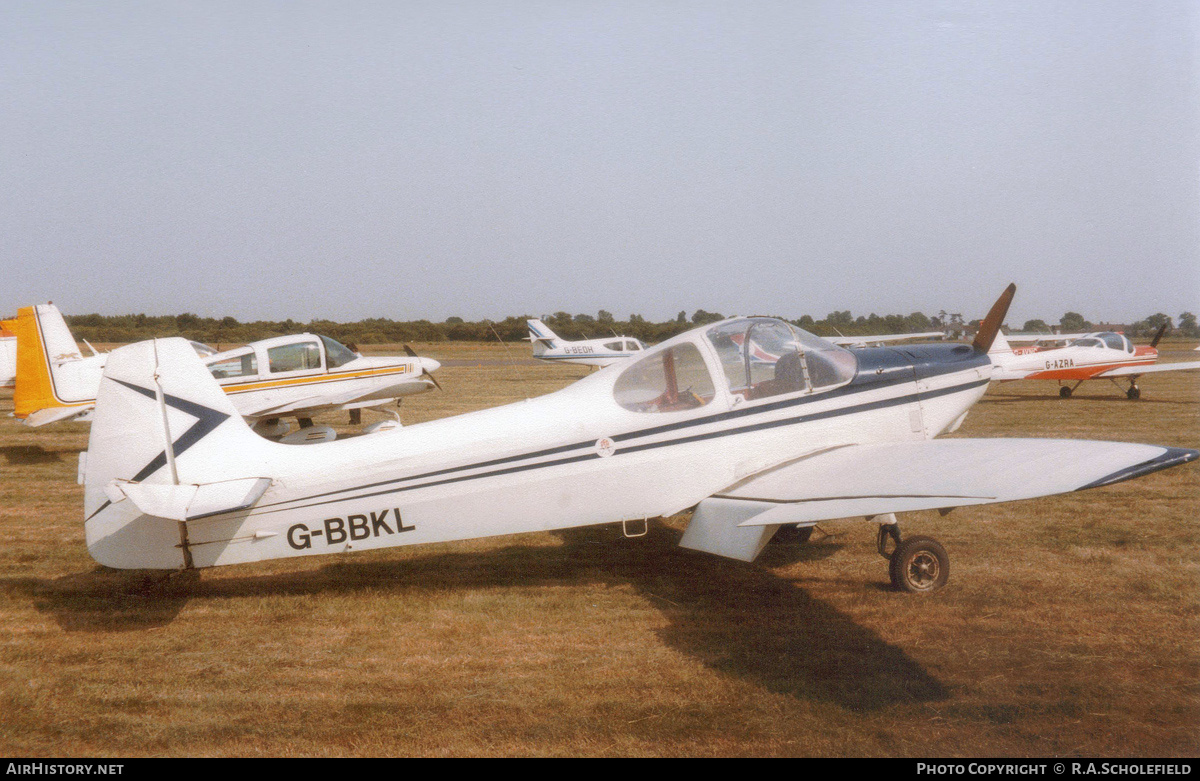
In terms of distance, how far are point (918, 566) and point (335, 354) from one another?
10.8 metres

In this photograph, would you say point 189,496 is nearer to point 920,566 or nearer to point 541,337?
point 920,566

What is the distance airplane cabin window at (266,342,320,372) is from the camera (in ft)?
38.9

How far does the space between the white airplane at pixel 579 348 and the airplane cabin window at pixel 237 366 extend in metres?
17.1

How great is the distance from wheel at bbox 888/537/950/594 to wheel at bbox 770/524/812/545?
3.48ft

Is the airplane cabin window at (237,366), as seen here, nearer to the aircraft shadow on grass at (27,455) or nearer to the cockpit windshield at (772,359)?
the aircraft shadow on grass at (27,455)

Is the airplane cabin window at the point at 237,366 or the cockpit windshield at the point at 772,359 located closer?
the cockpit windshield at the point at 772,359

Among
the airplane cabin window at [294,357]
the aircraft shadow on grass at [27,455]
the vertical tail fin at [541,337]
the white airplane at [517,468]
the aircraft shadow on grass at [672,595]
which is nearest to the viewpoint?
the aircraft shadow on grass at [672,595]

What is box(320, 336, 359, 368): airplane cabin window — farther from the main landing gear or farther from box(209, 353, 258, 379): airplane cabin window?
the main landing gear

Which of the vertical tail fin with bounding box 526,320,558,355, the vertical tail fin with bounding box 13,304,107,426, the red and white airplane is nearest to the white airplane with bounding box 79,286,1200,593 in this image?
the vertical tail fin with bounding box 13,304,107,426

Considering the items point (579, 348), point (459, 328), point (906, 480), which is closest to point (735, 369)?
point (906, 480)

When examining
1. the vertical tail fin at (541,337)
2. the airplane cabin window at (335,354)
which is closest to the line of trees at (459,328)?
the vertical tail fin at (541,337)

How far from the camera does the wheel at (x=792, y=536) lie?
5949mm

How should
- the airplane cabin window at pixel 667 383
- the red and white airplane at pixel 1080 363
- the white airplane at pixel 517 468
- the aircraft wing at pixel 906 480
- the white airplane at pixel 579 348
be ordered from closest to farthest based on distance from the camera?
the aircraft wing at pixel 906 480 < the white airplane at pixel 517 468 < the airplane cabin window at pixel 667 383 < the red and white airplane at pixel 1080 363 < the white airplane at pixel 579 348
